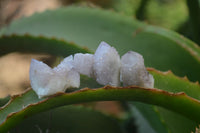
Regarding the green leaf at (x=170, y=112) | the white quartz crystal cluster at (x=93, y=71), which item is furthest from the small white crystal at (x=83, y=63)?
the green leaf at (x=170, y=112)

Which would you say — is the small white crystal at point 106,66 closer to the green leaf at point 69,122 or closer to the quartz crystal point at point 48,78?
the quartz crystal point at point 48,78

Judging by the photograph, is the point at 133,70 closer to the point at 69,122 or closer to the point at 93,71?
the point at 93,71

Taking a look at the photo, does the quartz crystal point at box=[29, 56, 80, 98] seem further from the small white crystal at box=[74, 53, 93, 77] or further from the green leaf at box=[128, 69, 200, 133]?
the green leaf at box=[128, 69, 200, 133]

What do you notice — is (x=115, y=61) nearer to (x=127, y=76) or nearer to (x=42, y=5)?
(x=127, y=76)

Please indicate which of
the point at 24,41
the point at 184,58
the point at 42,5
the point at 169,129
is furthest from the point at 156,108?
the point at 42,5

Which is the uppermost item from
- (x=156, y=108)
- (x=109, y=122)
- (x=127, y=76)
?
(x=127, y=76)

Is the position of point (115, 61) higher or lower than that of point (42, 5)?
higher
